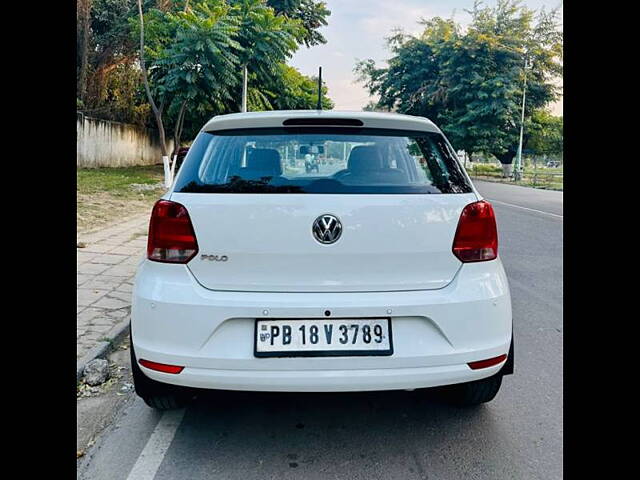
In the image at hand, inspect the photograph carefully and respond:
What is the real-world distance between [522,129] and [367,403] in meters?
33.4

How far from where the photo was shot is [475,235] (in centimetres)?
253

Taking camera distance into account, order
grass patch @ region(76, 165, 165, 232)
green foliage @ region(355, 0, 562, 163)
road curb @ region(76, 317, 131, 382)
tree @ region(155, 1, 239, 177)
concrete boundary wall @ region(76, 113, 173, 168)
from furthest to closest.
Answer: green foliage @ region(355, 0, 562, 163) < concrete boundary wall @ region(76, 113, 173, 168) < tree @ region(155, 1, 239, 177) < grass patch @ region(76, 165, 165, 232) < road curb @ region(76, 317, 131, 382)

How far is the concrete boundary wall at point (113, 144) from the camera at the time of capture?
68.8ft

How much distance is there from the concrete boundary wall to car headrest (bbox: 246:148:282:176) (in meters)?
19.8

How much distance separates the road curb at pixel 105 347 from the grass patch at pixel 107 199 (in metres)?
5.19

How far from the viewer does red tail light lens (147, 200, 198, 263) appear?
2.42 metres

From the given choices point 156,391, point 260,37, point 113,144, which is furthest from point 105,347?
point 113,144

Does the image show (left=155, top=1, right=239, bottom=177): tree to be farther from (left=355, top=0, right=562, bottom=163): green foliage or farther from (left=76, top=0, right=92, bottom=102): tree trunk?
(left=355, top=0, right=562, bottom=163): green foliage

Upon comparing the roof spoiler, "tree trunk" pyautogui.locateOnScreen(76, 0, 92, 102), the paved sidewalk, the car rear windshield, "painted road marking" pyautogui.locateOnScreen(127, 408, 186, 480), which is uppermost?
"tree trunk" pyautogui.locateOnScreen(76, 0, 92, 102)

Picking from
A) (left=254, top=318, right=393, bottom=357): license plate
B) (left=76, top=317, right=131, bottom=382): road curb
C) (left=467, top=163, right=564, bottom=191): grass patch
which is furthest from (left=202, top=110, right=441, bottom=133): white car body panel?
(left=467, top=163, right=564, bottom=191): grass patch

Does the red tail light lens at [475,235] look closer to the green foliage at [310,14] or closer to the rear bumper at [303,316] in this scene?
the rear bumper at [303,316]

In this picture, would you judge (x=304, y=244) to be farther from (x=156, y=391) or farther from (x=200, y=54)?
(x=200, y=54)

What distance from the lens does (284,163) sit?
2674mm
